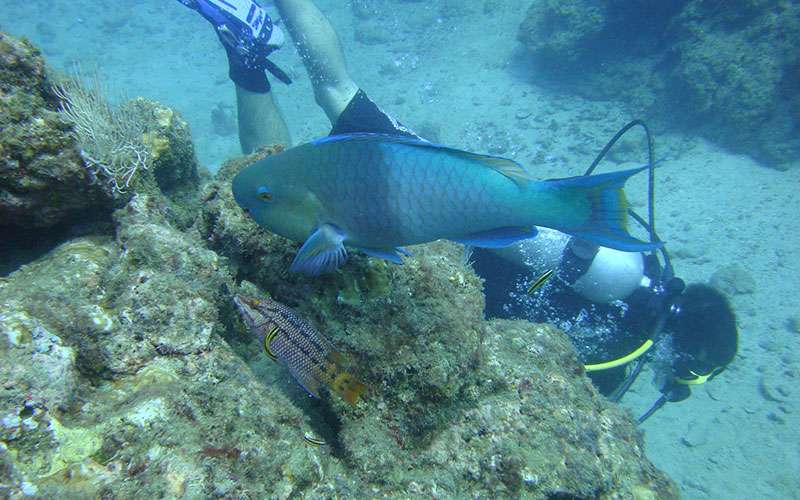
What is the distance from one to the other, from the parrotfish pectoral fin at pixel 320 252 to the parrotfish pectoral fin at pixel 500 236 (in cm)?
58

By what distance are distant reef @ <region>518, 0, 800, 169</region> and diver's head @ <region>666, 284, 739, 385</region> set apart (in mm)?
8568

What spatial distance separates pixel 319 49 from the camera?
802 centimetres

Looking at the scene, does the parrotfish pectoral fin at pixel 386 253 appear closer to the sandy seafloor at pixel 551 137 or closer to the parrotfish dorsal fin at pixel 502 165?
the parrotfish dorsal fin at pixel 502 165

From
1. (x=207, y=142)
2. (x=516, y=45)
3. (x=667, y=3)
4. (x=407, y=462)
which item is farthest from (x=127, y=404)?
(x=516, y=45)

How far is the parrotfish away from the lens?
2.06m

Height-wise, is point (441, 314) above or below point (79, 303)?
below

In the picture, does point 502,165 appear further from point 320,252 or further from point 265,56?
point 265,56

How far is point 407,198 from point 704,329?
4.76 m

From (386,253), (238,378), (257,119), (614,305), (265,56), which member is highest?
(265,56)

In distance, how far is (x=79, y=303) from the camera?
80.4 inches

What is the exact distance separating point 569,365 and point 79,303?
9.86 feet

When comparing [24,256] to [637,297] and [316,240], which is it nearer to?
[316,240]

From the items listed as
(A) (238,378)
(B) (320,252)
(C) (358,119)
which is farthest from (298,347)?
(C) (358,119)

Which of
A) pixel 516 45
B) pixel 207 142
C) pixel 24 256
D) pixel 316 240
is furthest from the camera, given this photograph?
pixel 516 45
